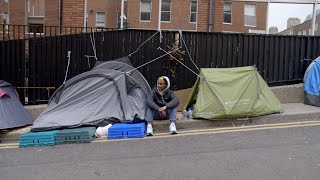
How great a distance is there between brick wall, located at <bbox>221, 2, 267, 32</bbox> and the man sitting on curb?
17.4 ft

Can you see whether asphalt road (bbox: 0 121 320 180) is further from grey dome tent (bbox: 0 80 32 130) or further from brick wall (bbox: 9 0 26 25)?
brick wall (bbox: 9 0 26 25)

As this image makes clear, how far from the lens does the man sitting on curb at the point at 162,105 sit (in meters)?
7.72

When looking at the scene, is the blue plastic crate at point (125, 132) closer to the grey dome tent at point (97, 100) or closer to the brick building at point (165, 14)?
the grey dome tent at point (97, 100)

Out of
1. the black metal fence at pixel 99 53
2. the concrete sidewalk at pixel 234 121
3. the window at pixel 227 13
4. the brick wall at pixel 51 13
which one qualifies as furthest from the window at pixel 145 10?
the concrete sidewalk at pixel 234 121

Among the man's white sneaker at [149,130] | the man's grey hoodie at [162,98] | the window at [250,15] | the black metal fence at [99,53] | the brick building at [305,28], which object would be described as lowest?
the man's white sneaker at [149,130]

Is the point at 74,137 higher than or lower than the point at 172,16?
lower

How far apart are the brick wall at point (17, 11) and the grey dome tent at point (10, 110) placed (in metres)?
5.62

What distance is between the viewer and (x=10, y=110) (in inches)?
323

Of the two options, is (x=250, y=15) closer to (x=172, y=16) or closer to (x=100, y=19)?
(x=172, y=16)

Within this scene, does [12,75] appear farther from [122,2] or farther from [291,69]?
[291,69]

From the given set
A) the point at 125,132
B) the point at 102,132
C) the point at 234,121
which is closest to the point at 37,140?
the point at 102,132

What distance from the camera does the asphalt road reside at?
17.4ft

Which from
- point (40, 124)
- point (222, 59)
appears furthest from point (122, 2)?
point (40, 124)

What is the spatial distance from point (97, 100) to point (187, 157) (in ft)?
9.36
